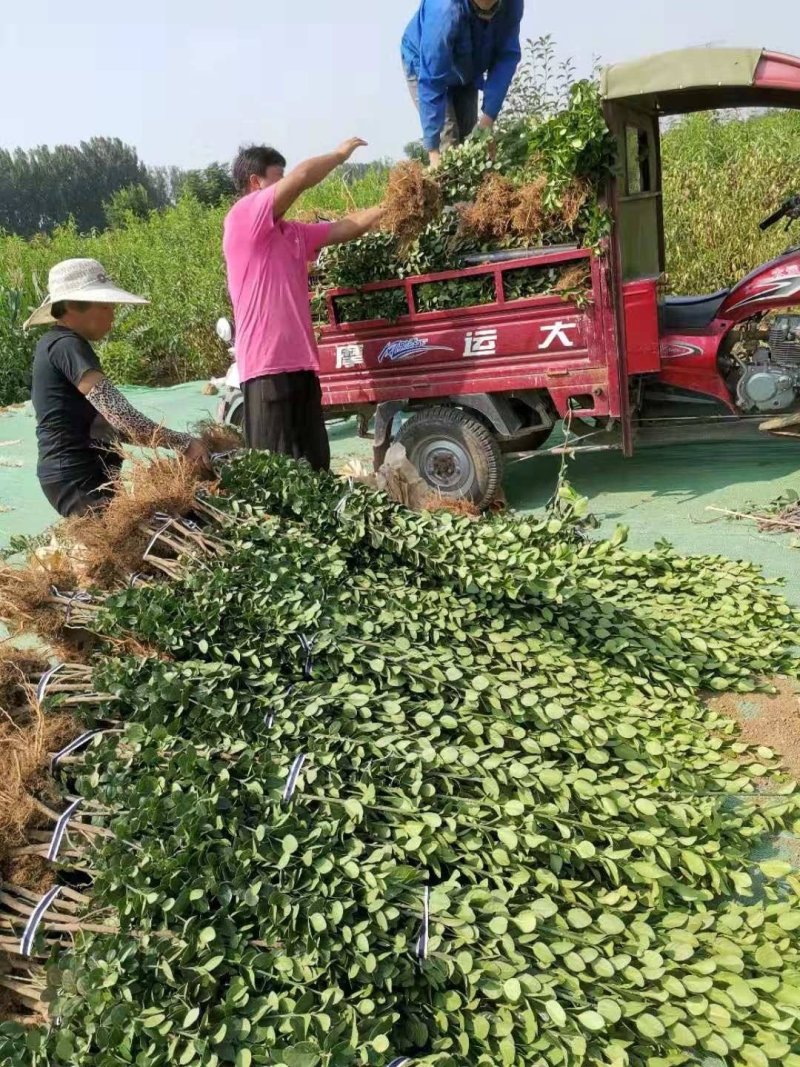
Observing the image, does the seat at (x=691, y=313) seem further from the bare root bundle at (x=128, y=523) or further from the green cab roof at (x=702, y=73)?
the bare root bundle at (x=128, y=523)

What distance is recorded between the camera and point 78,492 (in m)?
3.68

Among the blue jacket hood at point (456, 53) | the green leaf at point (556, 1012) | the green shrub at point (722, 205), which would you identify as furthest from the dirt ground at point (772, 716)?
the green shrub at point (722, 205)

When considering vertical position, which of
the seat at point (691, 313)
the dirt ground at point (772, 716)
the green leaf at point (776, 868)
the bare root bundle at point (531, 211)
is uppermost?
the bare root bundle at point (531, 211)

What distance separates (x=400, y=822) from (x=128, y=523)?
165 cm

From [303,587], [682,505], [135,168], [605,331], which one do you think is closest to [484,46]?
[605,331]

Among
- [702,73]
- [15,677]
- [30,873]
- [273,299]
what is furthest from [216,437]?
[702,73]

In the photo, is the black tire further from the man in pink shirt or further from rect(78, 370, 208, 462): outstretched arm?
rect(78, 370, 208, 462): outstretched arm

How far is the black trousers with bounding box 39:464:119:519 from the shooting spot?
3656mm

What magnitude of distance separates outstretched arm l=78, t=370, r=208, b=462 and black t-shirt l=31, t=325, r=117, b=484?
0.18ft

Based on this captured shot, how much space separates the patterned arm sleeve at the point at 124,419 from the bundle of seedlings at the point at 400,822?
337 millimetres

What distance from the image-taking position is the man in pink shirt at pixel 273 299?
466 centimetres

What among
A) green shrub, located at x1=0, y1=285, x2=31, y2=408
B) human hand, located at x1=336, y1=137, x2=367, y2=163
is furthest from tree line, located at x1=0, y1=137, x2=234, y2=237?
human hand, located at x1=336, y1=137, x2=367, y2=163

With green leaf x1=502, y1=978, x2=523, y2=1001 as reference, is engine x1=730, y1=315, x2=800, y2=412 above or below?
above

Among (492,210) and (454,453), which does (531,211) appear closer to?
(492,210)
